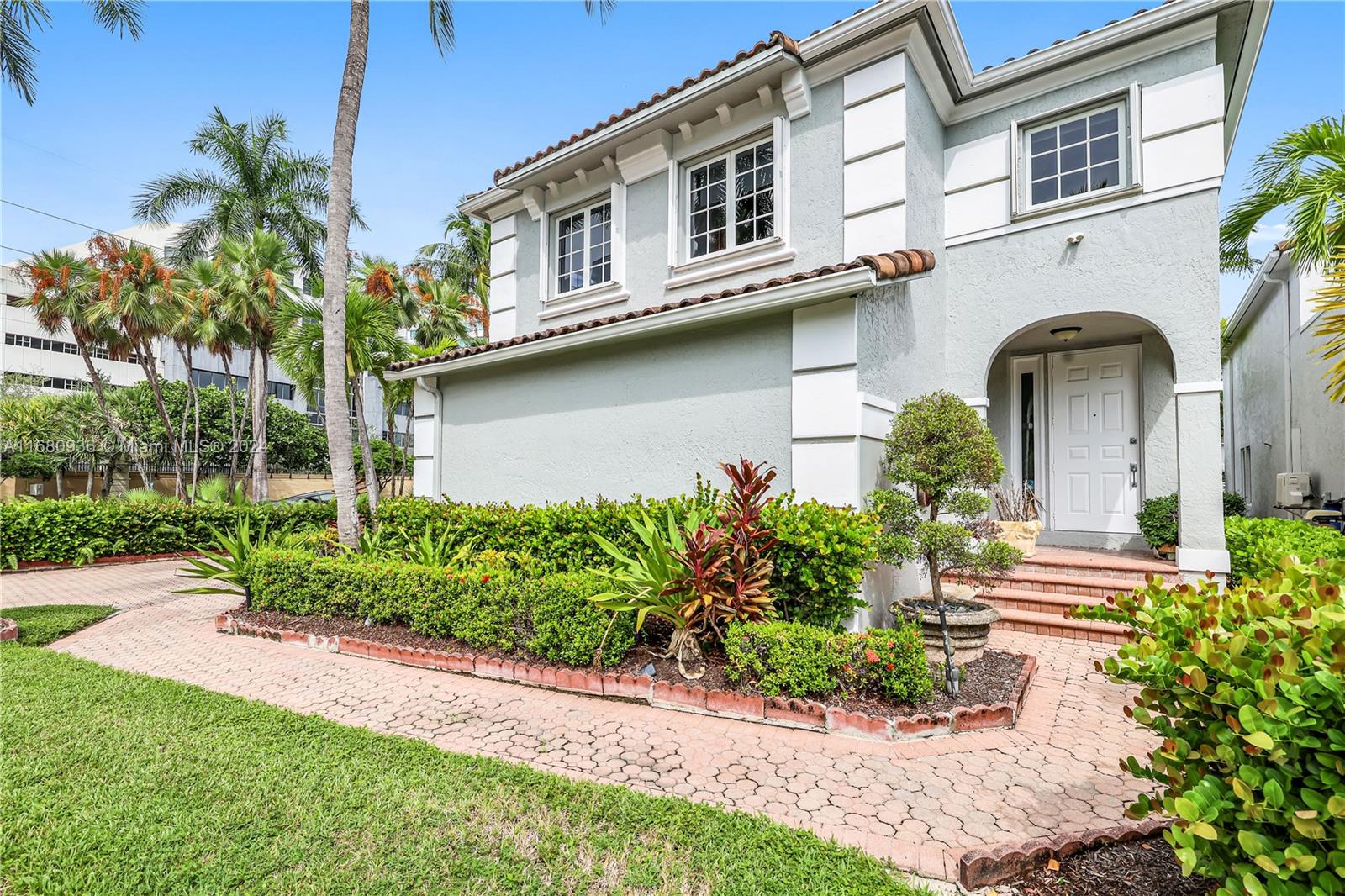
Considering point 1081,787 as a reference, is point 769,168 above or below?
above

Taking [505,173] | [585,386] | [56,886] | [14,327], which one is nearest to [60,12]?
[505,173]

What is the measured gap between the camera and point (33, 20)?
1061cm

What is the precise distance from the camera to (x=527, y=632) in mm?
5984

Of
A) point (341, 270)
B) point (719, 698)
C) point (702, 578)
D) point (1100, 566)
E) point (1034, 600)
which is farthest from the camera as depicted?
point (341, 270)

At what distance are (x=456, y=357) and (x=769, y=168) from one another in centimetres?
548

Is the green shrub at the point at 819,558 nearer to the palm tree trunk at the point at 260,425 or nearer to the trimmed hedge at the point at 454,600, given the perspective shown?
the trimmed hedge at the point at 454,600

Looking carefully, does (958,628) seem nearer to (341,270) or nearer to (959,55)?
(959,55)

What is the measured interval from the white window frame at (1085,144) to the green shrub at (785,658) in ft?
21.5

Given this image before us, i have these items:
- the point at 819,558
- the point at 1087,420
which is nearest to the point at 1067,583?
the point at 1087,420

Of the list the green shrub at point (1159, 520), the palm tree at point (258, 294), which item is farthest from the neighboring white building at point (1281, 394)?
the palm tree at point (258, 294)

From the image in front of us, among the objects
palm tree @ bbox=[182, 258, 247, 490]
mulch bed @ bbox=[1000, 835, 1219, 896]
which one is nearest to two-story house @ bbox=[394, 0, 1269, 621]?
mulch bed @ bbox=[1000, 835, 1219, 896]

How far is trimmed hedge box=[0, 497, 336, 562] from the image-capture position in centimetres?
1298

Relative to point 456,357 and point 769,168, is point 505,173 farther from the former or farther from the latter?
point 769,168

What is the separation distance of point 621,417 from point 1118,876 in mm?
6529
